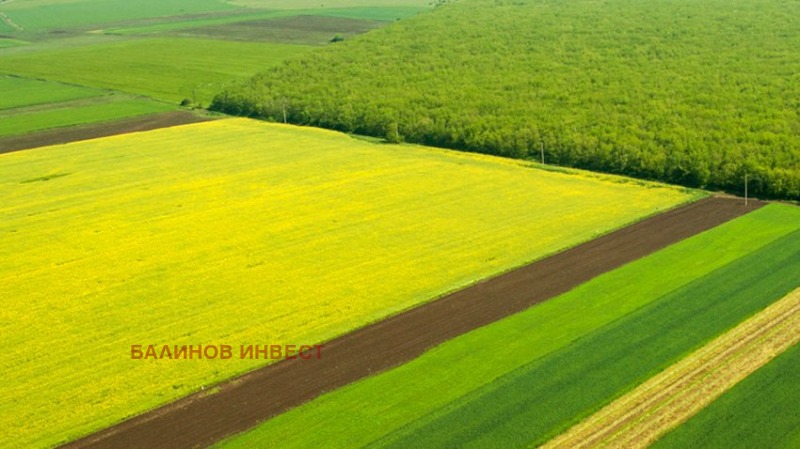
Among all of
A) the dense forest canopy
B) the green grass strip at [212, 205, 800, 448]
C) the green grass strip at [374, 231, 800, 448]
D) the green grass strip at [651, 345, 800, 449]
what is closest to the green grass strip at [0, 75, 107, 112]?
the dense forest canopy

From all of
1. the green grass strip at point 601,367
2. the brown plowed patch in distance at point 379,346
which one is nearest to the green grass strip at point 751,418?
the green grass strip at point 601,367

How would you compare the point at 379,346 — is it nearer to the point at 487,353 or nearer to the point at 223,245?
the point at 487,353

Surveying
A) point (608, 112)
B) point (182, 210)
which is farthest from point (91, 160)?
point (608, 112)

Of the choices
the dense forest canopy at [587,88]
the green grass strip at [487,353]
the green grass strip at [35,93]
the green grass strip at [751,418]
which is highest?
the green grass strip at [35,93]

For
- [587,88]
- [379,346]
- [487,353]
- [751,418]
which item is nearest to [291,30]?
[587,88]

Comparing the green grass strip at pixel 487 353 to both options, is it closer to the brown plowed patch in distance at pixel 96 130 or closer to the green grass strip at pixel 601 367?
the green grass strip at pixel 601 367

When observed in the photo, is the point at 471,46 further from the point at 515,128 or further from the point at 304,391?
the point at 304,391
